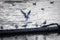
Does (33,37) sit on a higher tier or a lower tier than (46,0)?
lower

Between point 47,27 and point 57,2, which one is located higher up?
point 57,2

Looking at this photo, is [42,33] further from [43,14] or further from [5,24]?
[5,24]

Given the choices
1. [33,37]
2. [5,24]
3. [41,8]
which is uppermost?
[41,8]

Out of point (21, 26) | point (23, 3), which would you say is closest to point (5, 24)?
point (21, 26)

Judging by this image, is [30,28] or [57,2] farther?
[57,2]

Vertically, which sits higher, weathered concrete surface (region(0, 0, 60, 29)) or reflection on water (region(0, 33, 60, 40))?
weathered concrete surface (region(0, 0, 60, 29))

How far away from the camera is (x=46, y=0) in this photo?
3.08 metres

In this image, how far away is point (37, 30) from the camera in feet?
9.42

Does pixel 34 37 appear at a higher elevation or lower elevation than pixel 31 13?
lower

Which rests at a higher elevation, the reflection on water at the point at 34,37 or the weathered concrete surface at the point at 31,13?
the weathered concrete surface at the point at 31,13

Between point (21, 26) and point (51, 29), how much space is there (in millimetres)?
463

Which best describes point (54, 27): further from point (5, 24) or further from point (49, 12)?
point (5, 24)

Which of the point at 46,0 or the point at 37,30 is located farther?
the point at 46,0

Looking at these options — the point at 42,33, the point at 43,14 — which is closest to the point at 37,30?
the point at 42,33
